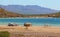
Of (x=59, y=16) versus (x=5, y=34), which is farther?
(x=59, y=16)

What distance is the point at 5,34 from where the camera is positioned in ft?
53.9

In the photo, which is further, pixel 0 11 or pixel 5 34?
pixel 0 11

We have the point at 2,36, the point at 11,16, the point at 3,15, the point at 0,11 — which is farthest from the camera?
the point at 11,16

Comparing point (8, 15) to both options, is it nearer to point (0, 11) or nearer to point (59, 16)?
point (0, 11)

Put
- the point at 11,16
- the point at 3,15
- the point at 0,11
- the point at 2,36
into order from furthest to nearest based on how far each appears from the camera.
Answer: the point at 11,16 → the point at 3,15 → the point at 0,11 → the point at 2,36

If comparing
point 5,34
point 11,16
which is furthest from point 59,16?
point 5,34

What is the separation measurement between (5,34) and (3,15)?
160486mm

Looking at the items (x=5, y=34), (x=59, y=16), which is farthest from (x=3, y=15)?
(x=5, y=34)

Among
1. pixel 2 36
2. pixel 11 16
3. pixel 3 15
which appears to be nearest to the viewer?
pixel 2 36

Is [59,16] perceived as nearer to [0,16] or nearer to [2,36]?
[0,16]

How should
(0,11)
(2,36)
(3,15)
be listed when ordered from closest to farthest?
(2,36) → (0,11) → (3,15)

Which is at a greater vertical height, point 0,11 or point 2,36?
point 2,36

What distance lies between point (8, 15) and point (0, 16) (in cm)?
1073

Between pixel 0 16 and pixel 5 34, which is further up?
pixel 5 34
